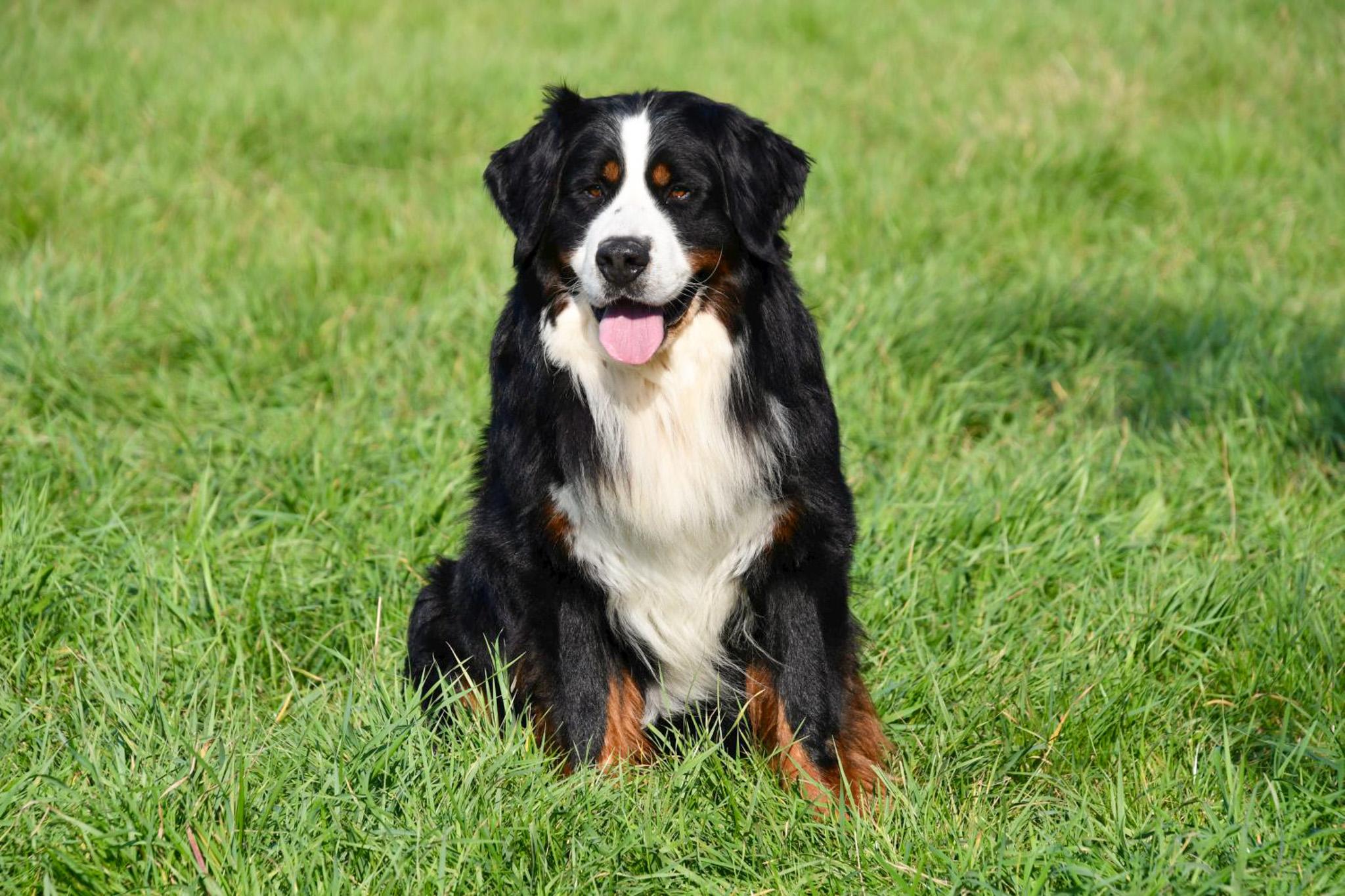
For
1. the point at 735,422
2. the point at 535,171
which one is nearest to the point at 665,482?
the point at 735,422

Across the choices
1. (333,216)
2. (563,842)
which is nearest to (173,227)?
(333,216)

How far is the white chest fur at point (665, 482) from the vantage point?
8.70 ft

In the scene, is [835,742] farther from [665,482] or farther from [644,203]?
[644,203]

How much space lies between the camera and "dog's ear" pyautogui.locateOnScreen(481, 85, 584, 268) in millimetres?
2697

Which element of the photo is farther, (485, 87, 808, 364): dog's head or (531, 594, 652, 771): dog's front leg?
(531, 594, 652, 771): dog's front leg

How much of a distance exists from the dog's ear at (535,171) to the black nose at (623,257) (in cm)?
25

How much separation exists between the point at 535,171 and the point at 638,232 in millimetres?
380

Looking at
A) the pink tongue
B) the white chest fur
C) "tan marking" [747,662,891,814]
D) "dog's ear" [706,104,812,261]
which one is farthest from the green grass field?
"dog's ear" [706,104,812,261]

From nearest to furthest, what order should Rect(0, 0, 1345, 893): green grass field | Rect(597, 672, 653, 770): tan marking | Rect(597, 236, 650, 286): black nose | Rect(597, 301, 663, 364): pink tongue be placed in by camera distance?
Rect(0, 0, 1345, 893): green grass field → Rect(597, 236, 650, 286): black nose → Rect(597, 301, 663, 364): pink tongue → Rect(597, 672, 653, 770): tan marking

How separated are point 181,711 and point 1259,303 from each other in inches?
163

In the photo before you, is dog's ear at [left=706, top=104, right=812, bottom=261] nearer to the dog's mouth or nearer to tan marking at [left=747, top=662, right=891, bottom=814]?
the dog's mouth

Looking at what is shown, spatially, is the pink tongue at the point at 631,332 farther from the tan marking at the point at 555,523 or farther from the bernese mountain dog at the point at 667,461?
the tan marking at the point at 555,523

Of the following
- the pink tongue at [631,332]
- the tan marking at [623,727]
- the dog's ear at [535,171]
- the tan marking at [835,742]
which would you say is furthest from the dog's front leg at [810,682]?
the dog's ear at [535,171]

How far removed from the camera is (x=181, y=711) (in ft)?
8.74
